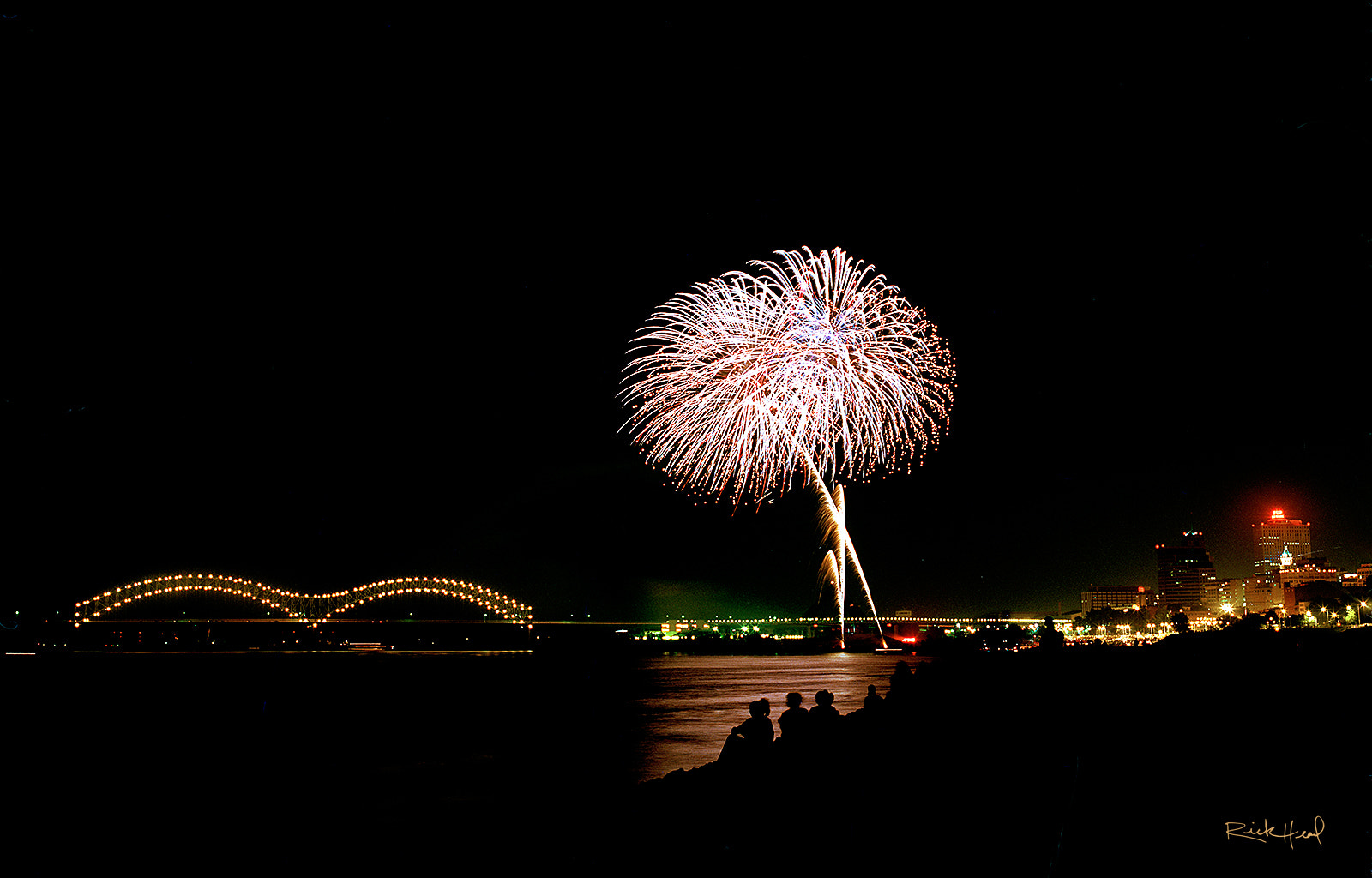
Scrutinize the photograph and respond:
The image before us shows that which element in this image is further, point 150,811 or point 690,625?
point 690,625

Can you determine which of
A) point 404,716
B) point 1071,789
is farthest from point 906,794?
point 404,716

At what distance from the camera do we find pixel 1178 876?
432 centimetres

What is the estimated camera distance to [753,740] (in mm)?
6984

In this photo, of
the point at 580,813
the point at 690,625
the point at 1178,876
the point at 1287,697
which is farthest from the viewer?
the point at 690,625

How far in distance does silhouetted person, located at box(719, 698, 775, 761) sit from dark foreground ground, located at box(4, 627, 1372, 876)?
0.47 ft

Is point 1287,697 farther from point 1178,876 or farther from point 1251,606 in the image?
point 1251,606

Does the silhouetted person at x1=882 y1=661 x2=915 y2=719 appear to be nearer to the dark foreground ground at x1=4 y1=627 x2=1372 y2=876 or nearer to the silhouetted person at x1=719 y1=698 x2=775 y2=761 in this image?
the dark foreground ground at x1=4 y1=627 x2=1372 y2=876

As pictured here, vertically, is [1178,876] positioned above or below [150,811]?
above

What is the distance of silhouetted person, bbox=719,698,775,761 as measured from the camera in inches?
269

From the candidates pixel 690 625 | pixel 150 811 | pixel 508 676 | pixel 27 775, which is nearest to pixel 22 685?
pixel 508 676

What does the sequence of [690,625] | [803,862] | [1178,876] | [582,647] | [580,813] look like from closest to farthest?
[1178,876] < [803,862] < [580,813] < [582,647] < [690,625]

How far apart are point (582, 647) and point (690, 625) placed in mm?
60546
